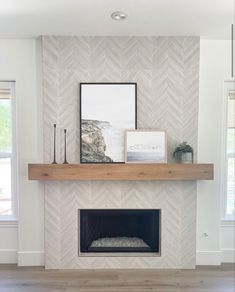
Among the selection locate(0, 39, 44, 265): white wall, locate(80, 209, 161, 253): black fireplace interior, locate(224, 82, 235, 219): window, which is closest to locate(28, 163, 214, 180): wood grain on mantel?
locate(0, 39, 44, 265): white wall

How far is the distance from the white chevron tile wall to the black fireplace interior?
4.2 inches

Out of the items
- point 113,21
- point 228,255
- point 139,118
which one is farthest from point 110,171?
point 228,255

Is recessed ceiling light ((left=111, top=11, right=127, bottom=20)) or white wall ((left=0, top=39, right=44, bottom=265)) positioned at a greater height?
recessed ceiling light ((left=111, top=11, right=127, bottom=20))

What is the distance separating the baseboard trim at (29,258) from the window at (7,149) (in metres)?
0.49

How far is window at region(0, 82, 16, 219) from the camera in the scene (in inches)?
134

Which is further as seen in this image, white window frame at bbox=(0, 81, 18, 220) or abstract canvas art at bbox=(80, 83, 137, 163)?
white window frame at bbox=(0, 81, 18, 220)

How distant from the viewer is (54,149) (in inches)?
126

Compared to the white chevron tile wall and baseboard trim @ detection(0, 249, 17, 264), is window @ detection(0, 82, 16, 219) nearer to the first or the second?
baseboard trim @ detection(0, 249, 17, 264)

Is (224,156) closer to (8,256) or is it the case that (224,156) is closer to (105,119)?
(105,119)

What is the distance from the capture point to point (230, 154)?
346cm

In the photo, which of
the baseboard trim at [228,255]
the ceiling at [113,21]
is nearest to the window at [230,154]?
the baseboard trim at [228,255]

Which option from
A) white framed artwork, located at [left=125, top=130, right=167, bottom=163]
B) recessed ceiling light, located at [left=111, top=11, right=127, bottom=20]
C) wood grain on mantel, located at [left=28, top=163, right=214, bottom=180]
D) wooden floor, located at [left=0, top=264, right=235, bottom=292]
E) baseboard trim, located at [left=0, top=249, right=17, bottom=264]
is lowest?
wooden floor, located at [left=0, top=264, right=235, bottom=292]

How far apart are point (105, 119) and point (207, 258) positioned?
2040mm

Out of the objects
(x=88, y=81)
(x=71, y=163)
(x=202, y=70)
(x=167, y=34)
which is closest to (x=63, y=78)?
(x=88, y=81)
